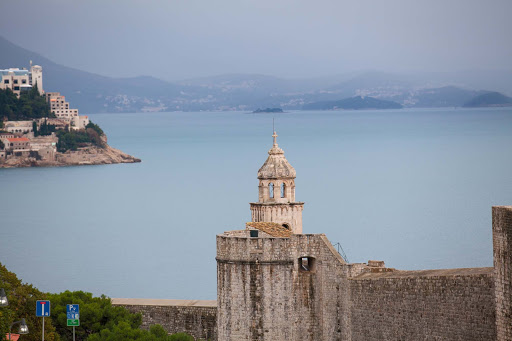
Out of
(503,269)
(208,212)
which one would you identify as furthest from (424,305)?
(208,212)

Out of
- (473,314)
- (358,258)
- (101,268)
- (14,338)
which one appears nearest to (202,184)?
(101,268)

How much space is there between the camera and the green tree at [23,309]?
31.5 m

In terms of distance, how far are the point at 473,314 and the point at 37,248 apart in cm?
7151

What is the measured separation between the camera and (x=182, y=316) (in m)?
36.1

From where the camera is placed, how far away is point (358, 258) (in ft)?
Result: 231

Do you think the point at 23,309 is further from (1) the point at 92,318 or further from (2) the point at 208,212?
(2) the point at 208,212

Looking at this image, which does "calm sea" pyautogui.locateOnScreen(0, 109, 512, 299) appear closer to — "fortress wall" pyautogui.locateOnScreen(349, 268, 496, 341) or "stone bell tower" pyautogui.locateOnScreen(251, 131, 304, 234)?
"stone bell tower" pyautogui.locateOnScreen(251, 131, 304, 234)

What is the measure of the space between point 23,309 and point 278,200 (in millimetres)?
7350

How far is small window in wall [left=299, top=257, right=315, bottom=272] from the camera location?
2888 cm

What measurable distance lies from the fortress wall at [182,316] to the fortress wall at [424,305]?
8.98 meters

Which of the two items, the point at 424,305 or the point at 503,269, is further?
the point at 424,305

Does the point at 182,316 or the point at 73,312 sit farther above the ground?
the point at 73,312

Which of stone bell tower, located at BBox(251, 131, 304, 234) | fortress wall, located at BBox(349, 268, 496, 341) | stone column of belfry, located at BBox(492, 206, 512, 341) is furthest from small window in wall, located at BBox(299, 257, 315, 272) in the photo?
stone column of belfry, located at BBox(492, 206, 512, 341)

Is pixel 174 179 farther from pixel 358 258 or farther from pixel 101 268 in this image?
pixel 358 258
